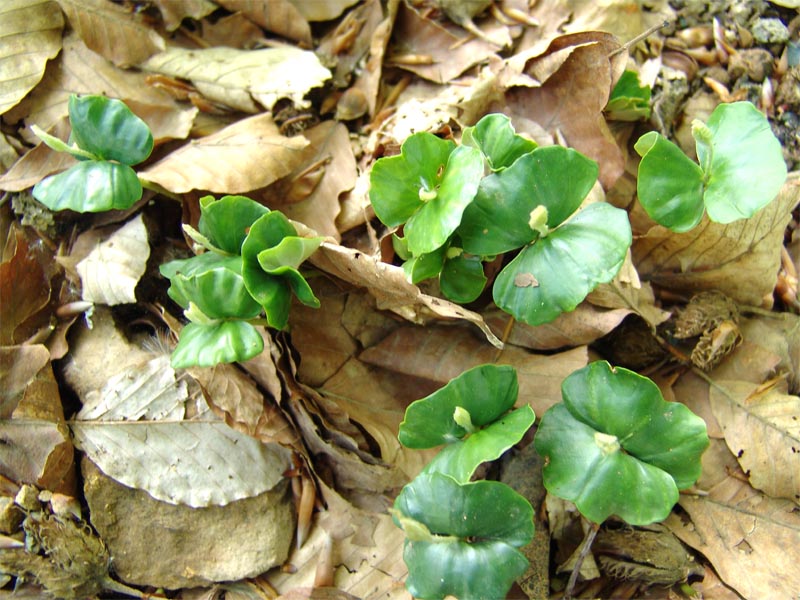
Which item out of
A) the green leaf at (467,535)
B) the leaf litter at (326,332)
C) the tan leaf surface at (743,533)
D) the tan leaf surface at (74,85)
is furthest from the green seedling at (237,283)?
the tan leaf surface at (743,533)

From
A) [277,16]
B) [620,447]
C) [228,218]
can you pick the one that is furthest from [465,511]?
[277,16]

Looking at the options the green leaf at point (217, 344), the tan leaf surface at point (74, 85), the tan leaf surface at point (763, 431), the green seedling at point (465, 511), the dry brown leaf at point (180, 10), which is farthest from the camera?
the dry brown leaf at point (180, 10)

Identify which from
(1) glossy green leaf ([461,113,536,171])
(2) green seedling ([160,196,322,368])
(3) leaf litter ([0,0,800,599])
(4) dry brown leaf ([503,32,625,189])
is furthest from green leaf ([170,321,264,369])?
(4) dry brown leaf ([503,32,625,189])

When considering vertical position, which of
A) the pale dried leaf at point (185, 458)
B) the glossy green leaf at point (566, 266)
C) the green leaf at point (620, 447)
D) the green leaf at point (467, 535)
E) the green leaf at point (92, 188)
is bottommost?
the pale dried leaf at point (185, 458)

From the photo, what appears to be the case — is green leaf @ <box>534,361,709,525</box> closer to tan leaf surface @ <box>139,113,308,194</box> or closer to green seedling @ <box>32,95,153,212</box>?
tan leaf surface @ <box>139,113,308,194</box>

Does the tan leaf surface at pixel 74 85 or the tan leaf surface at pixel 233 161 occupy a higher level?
the tan leaf surface at pixel 74 85

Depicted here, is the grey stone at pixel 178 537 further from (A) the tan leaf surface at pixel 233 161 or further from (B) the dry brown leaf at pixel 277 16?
(B) the dry brown leaf at pixel 277 16
